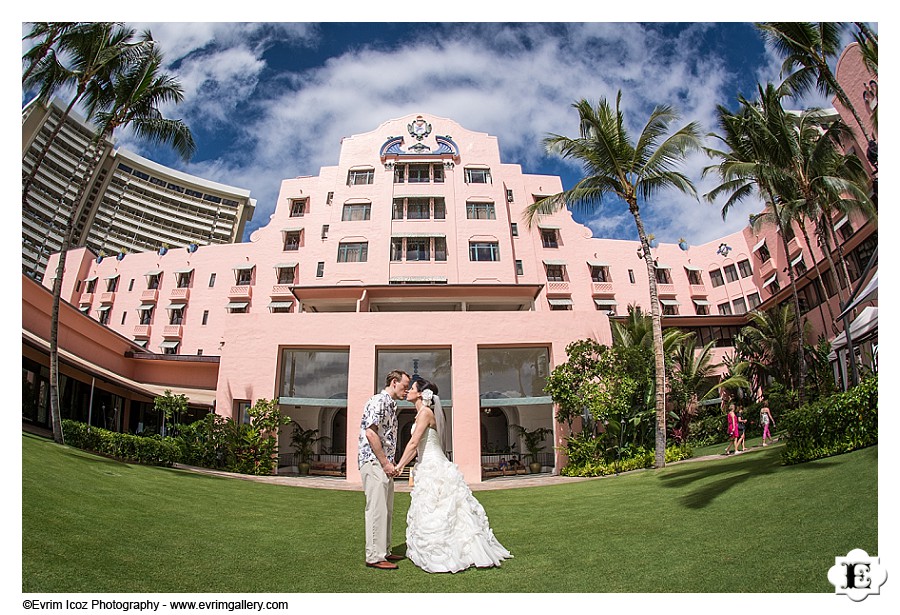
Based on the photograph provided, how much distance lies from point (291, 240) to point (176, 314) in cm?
530

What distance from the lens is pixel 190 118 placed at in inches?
324

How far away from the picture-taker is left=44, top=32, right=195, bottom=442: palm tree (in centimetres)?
754

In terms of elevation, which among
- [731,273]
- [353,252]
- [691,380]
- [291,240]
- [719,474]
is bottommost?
[719,474]

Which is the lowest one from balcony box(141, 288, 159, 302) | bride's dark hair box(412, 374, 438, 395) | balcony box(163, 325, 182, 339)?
bride's dark hair box(412, 374, 438, 395)

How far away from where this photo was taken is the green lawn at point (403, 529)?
4078mm

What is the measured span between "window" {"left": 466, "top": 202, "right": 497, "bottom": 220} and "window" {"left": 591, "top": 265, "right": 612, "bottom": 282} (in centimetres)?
556

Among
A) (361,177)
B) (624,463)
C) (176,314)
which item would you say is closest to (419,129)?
(361,177)

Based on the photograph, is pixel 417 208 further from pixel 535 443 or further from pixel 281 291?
pixel 535 443

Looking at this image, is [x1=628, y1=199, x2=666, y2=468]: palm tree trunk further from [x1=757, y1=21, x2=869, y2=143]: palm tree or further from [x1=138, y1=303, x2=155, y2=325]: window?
[x1=138, y1=303, x2=155, y2=325]: window

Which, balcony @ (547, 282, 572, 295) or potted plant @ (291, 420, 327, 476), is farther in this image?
balcony @ (547, 282, 572, 295)

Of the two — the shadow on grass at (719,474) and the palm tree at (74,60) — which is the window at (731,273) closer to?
the shadow on grass at (719,474)

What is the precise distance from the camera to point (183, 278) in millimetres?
18109

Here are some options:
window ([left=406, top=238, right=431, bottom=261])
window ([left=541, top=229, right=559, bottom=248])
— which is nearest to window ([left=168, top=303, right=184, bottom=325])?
window ([left=406, top=238, right=431, bottom=261])

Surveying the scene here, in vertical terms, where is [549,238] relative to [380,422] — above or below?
above
